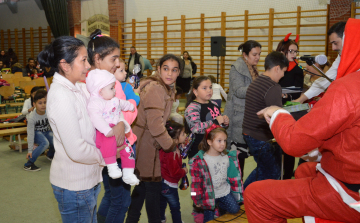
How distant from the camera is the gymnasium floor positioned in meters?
2.92

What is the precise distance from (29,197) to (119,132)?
7.43ft

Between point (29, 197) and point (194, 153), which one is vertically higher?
point (194, 153)

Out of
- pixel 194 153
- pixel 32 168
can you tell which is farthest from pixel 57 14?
pixel 194 153

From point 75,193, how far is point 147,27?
32.0ft

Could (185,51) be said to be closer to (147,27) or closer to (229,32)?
(229,32)

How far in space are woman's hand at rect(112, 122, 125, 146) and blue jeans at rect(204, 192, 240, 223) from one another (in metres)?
1.29

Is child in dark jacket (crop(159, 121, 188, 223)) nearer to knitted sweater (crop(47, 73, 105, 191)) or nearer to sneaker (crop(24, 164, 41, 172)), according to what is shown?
knitted sweater (crop(47, 73, 105, 191))

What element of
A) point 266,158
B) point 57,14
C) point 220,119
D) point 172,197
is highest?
point 57,14

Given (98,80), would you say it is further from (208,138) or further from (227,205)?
(227,205)

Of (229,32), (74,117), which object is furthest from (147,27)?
(74,117)

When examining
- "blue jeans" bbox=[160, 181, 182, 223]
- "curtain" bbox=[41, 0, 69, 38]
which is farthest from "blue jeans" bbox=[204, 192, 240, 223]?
"curtain" bbox=[41, 0, 69, 38]

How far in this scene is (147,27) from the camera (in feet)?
35.1

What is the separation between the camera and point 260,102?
2.62 m

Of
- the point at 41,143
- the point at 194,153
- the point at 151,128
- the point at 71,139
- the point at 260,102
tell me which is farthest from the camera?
the point at 41,143
